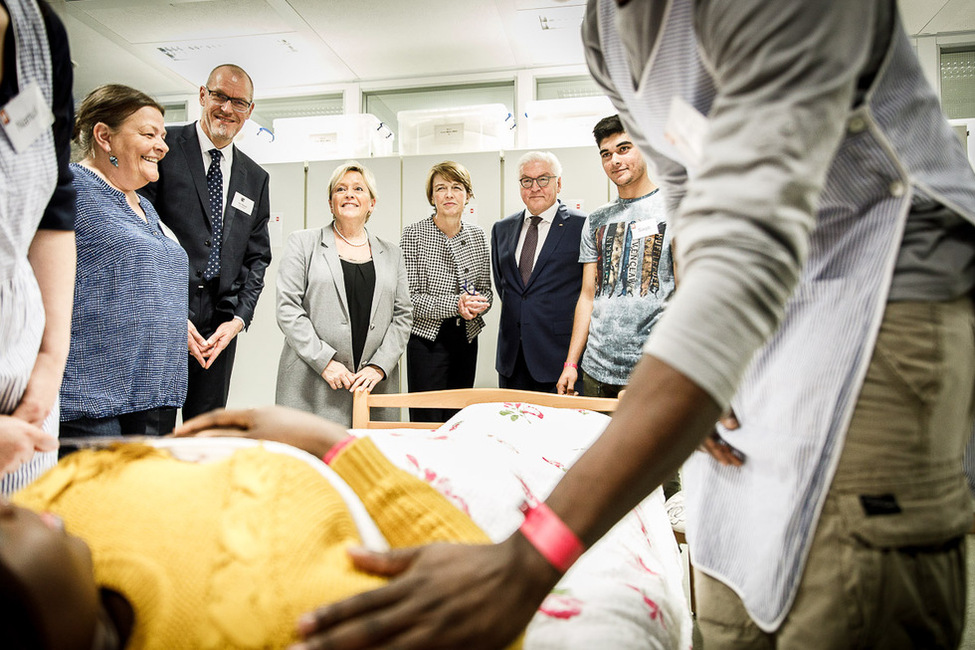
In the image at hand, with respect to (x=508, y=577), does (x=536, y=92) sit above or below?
above

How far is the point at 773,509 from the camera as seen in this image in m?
0.57

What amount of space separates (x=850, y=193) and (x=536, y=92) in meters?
4.82

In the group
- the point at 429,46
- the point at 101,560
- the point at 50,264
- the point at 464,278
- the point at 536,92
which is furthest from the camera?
the point at 536,92

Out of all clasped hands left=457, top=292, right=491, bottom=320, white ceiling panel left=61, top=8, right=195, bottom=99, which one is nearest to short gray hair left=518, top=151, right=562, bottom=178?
clasped hands left=457, top=292, right=491, bottom=320

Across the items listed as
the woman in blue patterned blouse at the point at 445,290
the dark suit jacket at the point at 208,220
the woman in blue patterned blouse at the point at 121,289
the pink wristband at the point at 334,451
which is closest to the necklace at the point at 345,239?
the woman in blue patterned blouse at the point at 445,290

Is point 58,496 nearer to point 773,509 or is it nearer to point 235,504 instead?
point 235,504

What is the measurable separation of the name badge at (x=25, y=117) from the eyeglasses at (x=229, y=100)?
2.07m

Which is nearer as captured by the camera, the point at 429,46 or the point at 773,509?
the point at 773,509

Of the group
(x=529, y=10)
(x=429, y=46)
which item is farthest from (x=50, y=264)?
(x=429, y=46)

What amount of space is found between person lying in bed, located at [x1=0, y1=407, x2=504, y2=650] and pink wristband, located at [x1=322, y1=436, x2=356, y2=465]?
11cm

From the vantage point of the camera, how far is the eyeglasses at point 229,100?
2.77m

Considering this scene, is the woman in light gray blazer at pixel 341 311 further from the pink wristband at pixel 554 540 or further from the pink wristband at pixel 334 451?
the pink wristband at pixel 554 540

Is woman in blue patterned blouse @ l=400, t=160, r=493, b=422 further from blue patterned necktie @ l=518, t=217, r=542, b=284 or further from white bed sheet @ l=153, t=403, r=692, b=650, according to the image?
white bed sheet @ l=153, t=403, r=692, b=650

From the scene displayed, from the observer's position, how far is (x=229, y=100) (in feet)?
9.18
